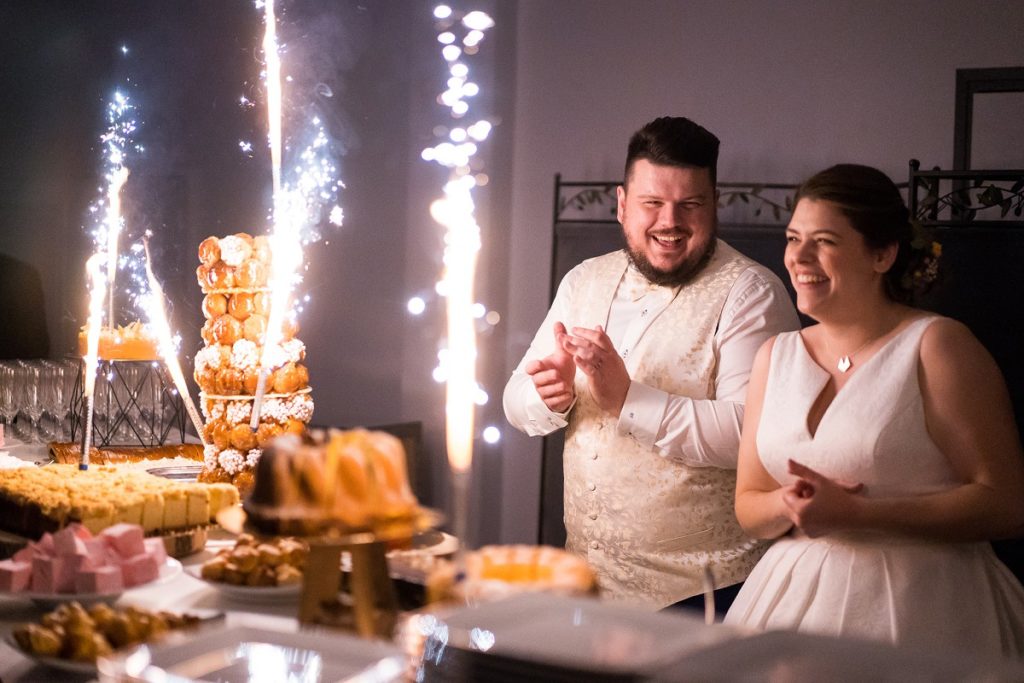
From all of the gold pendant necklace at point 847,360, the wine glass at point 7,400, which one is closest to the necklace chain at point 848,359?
the gold pendant necklace at point 847,360

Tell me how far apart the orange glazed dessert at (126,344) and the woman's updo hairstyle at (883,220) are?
2.06 m

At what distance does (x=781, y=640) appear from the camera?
1.10 meters

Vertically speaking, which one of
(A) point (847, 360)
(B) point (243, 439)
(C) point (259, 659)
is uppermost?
(A) point (847, 360)

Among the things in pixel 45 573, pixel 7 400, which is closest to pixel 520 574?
pixel 45 573

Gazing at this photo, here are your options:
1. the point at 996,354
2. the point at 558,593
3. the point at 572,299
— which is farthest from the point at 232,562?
the point at 996,354

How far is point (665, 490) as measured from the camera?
2803 mm

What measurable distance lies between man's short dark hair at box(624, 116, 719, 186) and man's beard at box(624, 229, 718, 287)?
0.70 feet

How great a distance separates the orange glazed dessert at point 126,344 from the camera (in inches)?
126

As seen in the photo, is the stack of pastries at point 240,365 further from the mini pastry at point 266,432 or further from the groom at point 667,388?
the groom at point 667,388

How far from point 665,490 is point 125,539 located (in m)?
1.49

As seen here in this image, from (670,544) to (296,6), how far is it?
11.3 ft

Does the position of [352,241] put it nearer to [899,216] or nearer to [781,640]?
[899,216]

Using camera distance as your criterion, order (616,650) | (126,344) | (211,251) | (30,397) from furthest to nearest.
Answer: (30,397) < (126,344) < (211,251) < (616,650)

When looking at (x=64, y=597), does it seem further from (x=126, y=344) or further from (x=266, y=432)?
(x=126, y=344)
